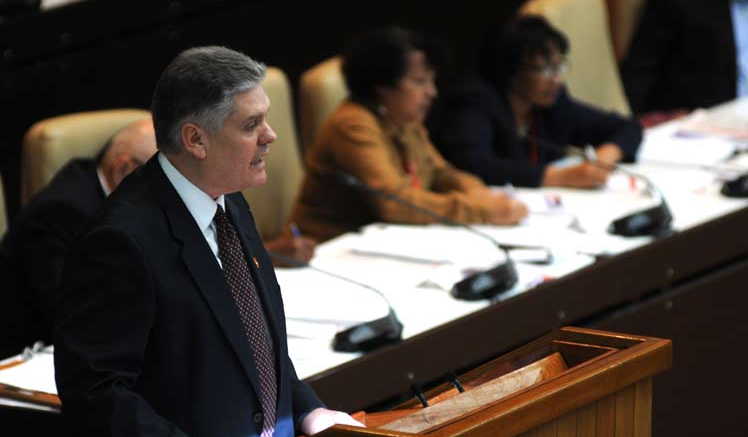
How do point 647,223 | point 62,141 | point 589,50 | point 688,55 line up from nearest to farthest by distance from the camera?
point 62,141
point 647,223
point 589,50
point 688,55

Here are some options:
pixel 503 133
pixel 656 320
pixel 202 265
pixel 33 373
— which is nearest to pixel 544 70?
pixel 503 133

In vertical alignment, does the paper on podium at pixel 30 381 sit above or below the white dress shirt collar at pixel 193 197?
below

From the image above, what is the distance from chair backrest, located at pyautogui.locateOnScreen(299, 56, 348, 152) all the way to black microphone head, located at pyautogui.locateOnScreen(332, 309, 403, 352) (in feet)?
4.14

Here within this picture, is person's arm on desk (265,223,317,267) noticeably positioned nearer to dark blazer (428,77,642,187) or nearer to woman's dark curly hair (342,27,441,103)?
woman's dark curly hair (342,27,441,103)

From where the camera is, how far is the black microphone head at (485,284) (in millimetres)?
2938

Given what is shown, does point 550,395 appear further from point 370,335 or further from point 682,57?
point 682,57

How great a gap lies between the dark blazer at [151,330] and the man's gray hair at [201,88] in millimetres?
99

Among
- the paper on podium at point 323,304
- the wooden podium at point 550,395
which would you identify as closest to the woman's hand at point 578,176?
the paper on podium at point 323,304

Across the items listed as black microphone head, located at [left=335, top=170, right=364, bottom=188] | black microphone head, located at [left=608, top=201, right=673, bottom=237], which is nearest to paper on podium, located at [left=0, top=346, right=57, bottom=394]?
black microphone head, located at [left=335, top=170, right=364, bottom=188]

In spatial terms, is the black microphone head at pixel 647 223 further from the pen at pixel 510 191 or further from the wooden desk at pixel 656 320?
the pen at pixel 510 191

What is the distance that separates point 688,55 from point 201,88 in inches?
140

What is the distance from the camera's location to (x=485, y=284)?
2939 millimetres

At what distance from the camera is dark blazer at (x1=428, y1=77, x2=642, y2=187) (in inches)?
157

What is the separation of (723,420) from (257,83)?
1852 mm
